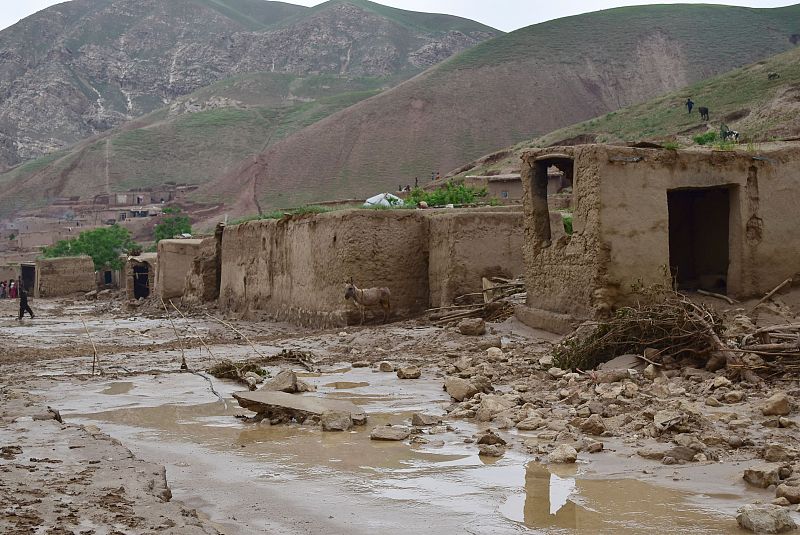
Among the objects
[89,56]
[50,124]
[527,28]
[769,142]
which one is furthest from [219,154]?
[769,142]

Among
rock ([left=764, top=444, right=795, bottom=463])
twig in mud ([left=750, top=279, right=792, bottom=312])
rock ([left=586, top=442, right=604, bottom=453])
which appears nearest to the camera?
rock ([left=764, top=444, right=795, bottom=463])

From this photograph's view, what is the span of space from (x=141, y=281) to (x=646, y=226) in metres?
24.3

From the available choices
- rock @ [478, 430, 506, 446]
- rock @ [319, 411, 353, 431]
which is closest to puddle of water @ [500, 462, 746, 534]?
rock @ [478, 430, 506, 446]

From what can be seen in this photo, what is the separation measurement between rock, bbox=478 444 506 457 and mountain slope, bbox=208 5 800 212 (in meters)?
57.4

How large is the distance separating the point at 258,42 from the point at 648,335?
148 metres

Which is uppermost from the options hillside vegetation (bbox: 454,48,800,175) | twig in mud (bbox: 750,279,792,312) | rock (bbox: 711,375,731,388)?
hillside vegetation (bbox: 454,48,800,175)

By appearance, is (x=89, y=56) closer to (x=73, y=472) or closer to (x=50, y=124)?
(x=50, y=124)

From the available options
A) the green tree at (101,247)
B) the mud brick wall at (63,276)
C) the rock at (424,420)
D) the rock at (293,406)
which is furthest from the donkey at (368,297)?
the green tree at (101,247)

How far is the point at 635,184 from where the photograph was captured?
9.84 m

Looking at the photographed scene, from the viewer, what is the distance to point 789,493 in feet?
14.3

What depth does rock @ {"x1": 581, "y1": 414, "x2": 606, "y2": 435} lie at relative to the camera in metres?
6.06

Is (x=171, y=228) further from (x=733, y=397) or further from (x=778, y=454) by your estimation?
(x=778, y=454)

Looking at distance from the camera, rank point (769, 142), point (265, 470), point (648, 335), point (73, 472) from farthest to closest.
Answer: point (769, 142) < point (648, 335) < point (265, 470) < point (73, 472)

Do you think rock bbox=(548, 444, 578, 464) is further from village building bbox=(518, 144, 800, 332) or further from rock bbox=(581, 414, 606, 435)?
village building bbox=(518, 144, 800, 332)
